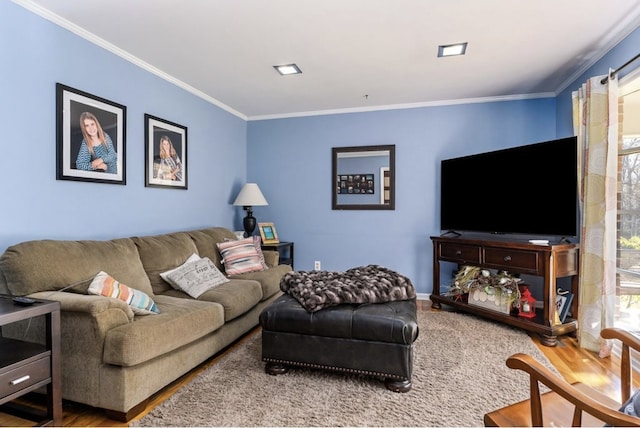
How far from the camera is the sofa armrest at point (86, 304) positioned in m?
1.74

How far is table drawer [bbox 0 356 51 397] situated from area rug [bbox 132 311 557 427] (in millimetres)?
514

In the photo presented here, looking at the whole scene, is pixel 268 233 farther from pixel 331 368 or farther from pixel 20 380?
pixel 20 380

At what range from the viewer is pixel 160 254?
9.25 feet

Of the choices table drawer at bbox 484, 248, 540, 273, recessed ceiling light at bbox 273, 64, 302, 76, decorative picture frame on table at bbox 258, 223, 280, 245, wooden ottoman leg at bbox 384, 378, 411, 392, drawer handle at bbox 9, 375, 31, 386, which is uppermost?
recessed ceiling light at bbox 273, 64, 302, 76

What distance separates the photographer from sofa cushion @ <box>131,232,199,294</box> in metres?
2.73

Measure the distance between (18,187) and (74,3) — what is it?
120cm

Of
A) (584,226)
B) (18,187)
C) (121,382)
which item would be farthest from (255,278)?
(584,226)

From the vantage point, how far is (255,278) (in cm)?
315

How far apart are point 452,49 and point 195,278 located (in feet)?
8.99

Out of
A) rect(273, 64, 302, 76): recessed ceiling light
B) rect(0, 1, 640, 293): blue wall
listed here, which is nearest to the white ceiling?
rect(273, 64, 302, 76): recessed ceiling light

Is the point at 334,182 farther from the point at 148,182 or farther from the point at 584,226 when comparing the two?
the point at 584,226

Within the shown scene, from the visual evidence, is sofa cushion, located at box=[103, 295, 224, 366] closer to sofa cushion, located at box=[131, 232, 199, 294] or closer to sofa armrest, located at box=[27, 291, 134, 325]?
sofa armrest, located at box=[27, 291, 134, 325]

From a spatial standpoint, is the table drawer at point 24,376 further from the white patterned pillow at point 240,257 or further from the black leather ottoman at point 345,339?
the white patterned pillow at point 240,257

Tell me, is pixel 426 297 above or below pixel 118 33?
below
